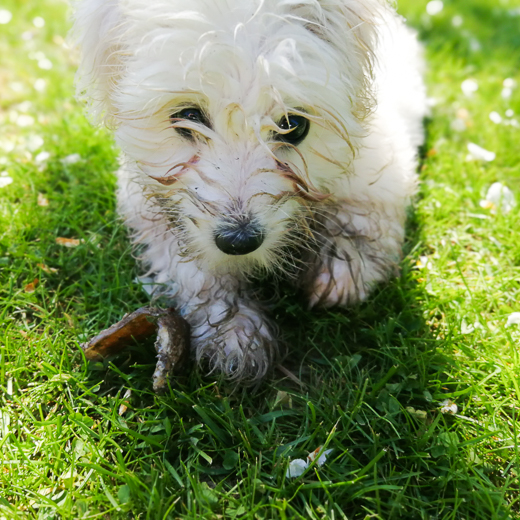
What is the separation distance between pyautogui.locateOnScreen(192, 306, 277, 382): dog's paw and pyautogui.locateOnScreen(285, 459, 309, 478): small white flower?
36 centimetres

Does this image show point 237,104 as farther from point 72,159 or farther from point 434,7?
point 434,7

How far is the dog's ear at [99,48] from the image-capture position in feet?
6.29

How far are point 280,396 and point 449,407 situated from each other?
1.93ft

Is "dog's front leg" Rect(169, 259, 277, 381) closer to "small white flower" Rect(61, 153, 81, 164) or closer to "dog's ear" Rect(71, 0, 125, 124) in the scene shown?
"dog's ear" Rect(71, 0, 125, 124)

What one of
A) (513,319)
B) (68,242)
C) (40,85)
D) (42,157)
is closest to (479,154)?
(513,319)

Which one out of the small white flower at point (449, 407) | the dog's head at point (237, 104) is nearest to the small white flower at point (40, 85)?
the dog's head at point (237, 104)

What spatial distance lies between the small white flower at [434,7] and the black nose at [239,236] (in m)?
4.08

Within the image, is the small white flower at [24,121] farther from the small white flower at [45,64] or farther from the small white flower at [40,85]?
the small white flower at [45,64]

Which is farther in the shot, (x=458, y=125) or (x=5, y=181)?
(x=458, y=125)

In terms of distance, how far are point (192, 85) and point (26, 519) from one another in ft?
4.54

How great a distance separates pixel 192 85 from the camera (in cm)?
165

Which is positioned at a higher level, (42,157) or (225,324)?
(225,324)

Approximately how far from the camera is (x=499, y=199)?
9.19 ft

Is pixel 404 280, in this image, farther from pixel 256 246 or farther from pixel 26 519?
pixel 26 519
